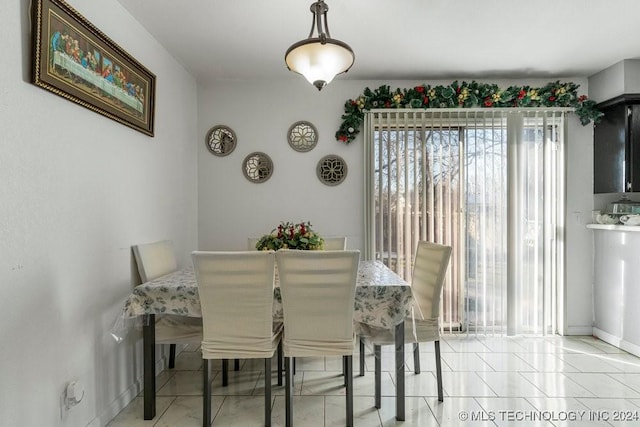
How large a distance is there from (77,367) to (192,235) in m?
1.73

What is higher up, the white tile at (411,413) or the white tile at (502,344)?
the white tile at (502,344)

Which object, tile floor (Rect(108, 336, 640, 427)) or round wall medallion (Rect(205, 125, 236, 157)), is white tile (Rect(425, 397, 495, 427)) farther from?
round wall medallion (Rect(205, 125, 236, 157))

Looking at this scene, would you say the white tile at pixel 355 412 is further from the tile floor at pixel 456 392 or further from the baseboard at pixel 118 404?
the baseboard at pixel 118 404

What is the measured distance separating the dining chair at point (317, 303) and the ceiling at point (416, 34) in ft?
5.22

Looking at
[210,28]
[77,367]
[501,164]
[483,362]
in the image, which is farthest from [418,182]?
[77,367]

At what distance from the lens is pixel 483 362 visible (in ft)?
9.40

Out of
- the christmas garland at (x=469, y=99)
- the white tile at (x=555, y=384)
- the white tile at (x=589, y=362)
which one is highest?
the christmas garland at (x=469, y=99)

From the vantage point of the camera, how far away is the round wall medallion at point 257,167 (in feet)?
11.6

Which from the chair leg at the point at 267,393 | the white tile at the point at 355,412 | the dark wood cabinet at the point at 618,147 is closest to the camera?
the chair leg at the point at 267,393

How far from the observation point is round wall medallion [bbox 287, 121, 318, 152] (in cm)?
354

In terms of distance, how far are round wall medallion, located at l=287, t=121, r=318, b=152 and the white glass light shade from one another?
1.50 m

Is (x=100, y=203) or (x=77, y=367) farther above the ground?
(x=100, y=203)

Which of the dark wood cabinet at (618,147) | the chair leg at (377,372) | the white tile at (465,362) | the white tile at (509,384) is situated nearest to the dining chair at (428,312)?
the chair leg at (377,372)

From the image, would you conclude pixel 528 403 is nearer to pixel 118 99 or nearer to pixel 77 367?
pixel 77 367
